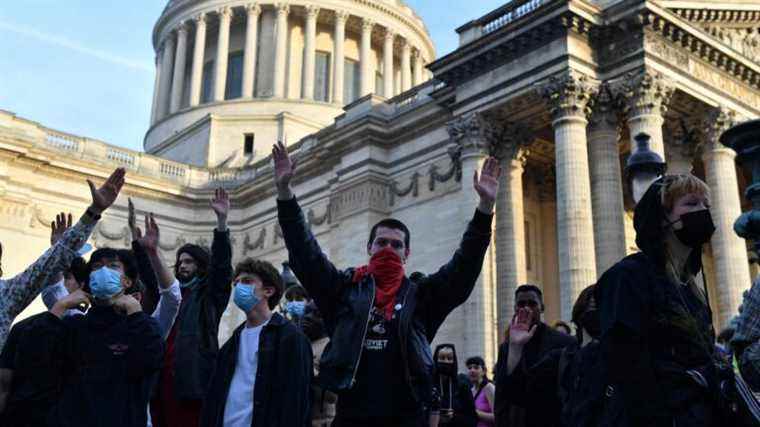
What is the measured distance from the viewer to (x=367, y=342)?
4.36 meters

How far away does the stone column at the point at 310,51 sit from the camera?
1779 inches

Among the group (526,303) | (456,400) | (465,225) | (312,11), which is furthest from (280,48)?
(526,303)

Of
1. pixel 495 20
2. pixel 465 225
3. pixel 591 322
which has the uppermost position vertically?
pixel 495 20

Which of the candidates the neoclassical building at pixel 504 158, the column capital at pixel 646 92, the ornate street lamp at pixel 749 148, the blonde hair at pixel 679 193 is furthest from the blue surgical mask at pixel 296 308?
the column capital at pixel 646 92

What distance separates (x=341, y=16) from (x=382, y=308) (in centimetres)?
4454

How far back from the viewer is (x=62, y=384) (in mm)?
4430

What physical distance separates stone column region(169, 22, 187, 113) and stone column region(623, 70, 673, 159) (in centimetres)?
3351

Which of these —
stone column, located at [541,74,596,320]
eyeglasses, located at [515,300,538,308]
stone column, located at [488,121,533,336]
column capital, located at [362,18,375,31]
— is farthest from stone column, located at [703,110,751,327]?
column capital, located at [362,18,375,31]

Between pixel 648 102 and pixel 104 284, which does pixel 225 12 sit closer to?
pixel 648 102

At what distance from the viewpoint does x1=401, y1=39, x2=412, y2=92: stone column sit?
49688 mm

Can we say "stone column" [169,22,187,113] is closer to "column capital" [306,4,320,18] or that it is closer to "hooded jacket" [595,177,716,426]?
"column capital" [306,4,320,18]

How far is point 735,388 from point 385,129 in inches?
966

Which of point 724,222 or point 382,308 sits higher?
point 724,222

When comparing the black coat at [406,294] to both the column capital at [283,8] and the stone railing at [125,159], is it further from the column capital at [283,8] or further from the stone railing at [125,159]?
the column capital at [283,8]
